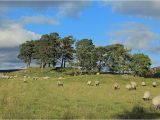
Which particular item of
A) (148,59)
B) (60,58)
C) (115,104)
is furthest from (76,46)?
(115,104)

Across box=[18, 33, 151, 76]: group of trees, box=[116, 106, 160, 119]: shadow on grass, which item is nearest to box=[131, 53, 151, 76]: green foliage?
box=[18, 33, 151, 76]: group of trees

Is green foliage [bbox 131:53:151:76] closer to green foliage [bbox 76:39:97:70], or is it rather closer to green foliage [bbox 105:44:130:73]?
green foliage [bbox 105:44:130:73]

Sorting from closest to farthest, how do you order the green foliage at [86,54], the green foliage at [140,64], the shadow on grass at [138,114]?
the shadow on grass at [138,114]
the green foliage at [86,54]
the green foliage at [140,64]

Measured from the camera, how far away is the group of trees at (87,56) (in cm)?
13512

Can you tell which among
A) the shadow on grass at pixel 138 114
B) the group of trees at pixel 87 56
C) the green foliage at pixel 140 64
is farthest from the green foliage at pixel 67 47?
the shadow on grass at pixel 138 114

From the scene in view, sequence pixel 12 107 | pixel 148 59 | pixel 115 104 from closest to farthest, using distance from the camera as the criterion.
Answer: pixel 12 107, pixel 115 104, pixel 148 59

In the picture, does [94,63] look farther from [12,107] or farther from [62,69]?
[12,107]

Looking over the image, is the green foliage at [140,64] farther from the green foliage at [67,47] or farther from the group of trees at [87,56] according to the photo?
the green foliage at [67,47]

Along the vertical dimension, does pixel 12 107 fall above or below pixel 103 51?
below

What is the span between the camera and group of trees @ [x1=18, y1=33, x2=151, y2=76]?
135 meters

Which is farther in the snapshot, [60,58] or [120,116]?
[60,58]

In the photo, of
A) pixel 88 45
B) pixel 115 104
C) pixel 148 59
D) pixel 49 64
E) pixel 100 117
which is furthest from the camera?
pixel 49 64

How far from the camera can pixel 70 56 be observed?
149m

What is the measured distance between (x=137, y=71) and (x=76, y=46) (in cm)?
2151
